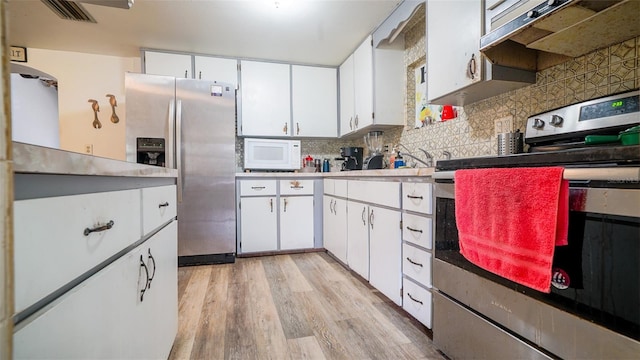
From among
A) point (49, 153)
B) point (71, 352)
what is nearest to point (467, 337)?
point (71, 352)

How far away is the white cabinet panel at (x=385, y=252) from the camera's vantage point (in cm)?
169

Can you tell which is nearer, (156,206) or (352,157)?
(156,206)

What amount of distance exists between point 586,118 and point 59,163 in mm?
1667

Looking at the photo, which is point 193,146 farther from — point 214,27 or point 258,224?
point 214,27

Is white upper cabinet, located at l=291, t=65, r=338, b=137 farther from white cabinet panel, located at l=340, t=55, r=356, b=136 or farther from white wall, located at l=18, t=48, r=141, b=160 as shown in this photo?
white wall, located at l=18, t=48, r=141, b=160

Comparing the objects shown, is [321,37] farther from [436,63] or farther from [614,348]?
[614,348]

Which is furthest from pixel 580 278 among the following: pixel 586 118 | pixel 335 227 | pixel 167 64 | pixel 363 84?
pixel 167 64

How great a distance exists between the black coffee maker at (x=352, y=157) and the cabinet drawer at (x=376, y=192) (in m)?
0.80

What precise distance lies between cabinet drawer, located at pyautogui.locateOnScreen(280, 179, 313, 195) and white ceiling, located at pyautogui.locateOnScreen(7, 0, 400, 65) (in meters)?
1.44

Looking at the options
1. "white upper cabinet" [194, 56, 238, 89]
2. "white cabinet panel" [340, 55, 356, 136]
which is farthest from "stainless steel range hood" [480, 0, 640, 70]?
"white upper cabinet" [194, 56, 238, 89]

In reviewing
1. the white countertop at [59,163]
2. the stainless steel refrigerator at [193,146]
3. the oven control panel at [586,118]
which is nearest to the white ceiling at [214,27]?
the stainless steel refrigerator at [193,146]

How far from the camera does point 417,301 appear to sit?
4.96ft

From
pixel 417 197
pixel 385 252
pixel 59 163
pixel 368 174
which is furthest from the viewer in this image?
pixel 368 174

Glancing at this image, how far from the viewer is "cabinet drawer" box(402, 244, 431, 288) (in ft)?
4.71
